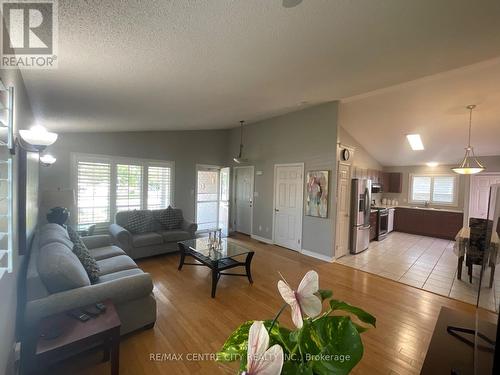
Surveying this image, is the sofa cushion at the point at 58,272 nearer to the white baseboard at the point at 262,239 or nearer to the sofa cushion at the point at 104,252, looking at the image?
the sofa cushion at the point at 104,252

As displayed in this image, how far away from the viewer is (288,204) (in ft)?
17.1

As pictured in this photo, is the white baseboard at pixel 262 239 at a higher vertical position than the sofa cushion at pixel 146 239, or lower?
lower

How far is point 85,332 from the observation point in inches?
60.6

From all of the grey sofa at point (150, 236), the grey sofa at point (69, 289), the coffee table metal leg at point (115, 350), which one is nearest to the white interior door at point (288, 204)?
the grey sofa at point (150, 236)

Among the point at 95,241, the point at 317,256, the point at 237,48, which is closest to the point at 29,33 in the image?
the point at 237,48

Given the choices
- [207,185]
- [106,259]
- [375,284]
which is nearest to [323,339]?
[106,259]

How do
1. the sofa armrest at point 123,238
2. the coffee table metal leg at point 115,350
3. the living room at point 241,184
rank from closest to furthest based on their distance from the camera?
the living room at point 241,184 < the coffee table metal leg at point 115,350 < the sofa armrest at point 123,238

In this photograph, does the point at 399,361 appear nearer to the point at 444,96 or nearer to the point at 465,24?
the point at 465,24

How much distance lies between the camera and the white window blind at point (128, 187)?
16.3 ft

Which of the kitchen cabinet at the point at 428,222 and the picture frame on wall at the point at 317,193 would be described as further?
the kitchen cabinet at the point at 428,222

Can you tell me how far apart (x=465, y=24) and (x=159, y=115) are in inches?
149

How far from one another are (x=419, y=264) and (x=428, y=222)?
3023mm

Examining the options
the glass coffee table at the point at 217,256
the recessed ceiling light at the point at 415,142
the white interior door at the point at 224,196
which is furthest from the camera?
the white interior door at the point at 224,196

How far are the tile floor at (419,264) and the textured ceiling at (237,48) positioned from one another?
10.3 ft
